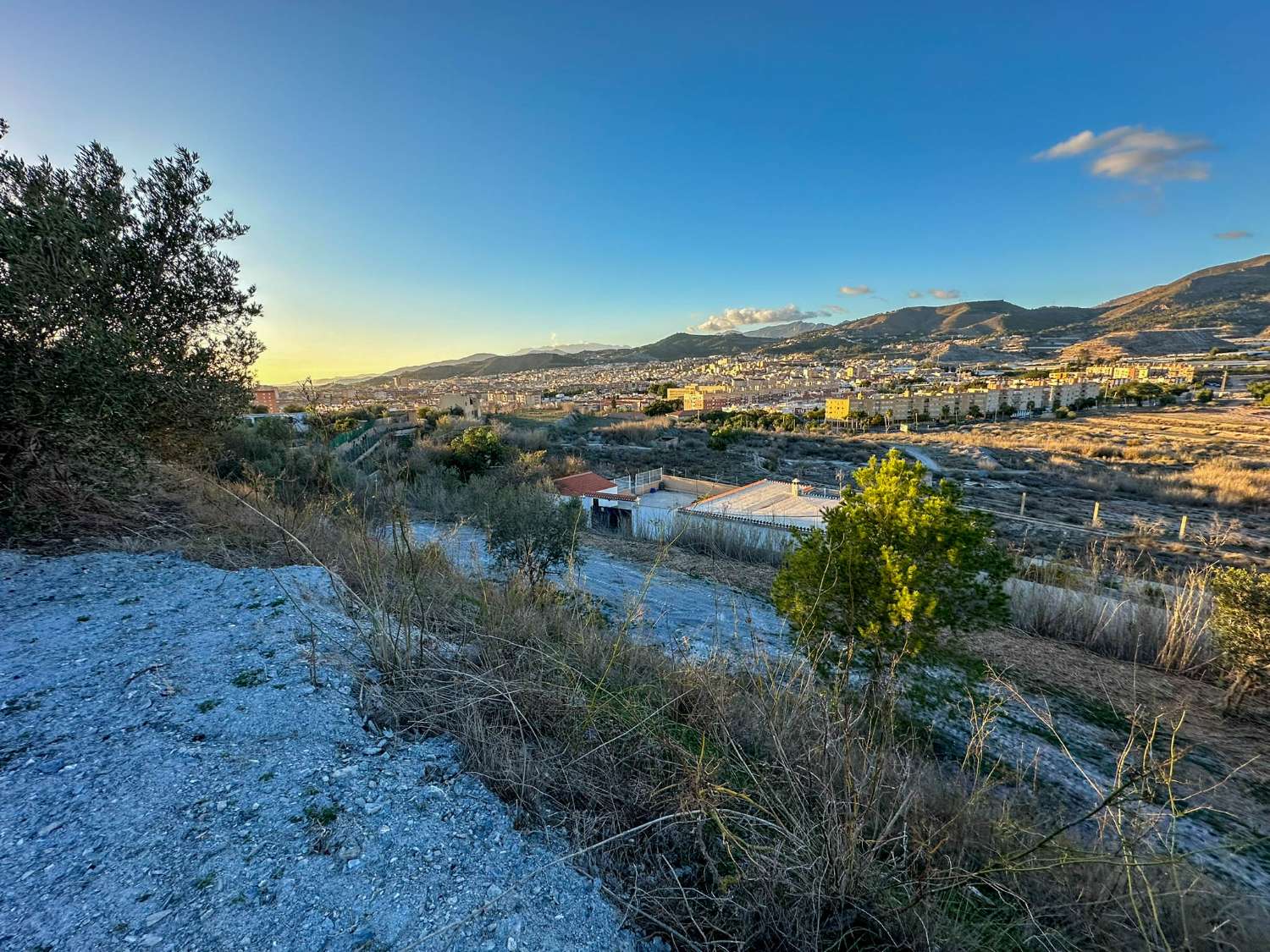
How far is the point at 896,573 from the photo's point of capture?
3426 millimetres

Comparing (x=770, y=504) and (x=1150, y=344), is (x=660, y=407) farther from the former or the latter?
(x=1150, y=344)

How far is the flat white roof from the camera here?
13.2m

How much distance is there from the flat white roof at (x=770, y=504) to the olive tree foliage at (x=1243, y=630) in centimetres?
716

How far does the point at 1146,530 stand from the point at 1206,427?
33472mm

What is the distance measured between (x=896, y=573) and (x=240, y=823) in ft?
11.5

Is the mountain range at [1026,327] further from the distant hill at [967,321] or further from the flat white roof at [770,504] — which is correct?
the flat white roof at [770,504]

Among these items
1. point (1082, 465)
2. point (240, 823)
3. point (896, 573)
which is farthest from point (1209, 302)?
point (240, 823)

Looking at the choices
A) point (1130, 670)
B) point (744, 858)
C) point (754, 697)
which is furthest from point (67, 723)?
point (1130, 670)

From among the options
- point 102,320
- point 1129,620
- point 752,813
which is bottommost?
point 1129,620

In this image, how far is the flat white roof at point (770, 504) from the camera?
1323cm

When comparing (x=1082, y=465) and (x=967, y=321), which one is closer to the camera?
(x=1082, y=465)

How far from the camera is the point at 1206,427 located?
37625mm

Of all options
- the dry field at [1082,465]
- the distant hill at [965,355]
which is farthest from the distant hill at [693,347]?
the dry field at [1082,465]

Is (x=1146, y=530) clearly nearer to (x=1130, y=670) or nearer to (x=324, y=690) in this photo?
(x=1130, y=670)
